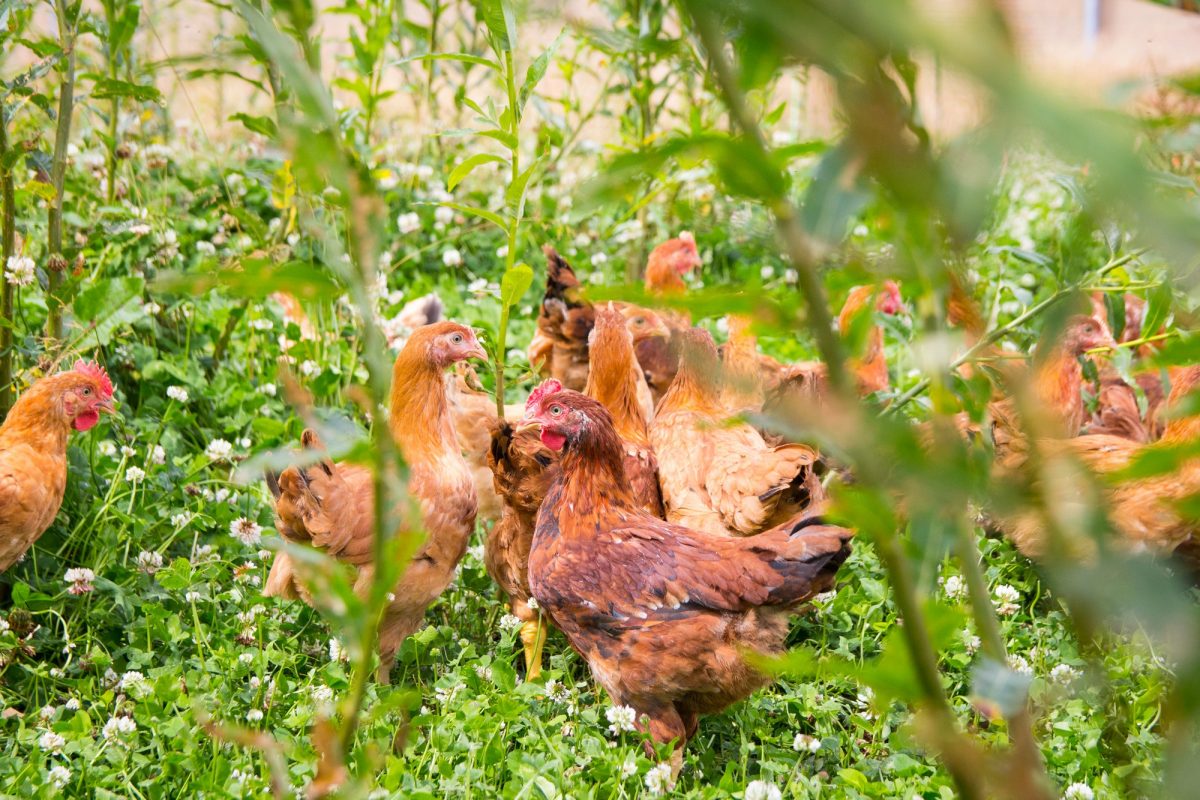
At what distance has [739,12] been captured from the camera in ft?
2.14

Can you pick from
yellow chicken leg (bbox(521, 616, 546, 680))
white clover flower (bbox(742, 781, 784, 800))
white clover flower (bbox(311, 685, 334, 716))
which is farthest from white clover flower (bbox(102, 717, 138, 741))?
white clover flower (bbox(742, 781, 784, 800))

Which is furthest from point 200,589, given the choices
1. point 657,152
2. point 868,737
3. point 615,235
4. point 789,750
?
point 615,235

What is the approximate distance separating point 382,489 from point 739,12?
1.74ft

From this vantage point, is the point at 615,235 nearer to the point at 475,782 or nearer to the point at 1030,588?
the point at 1030,588

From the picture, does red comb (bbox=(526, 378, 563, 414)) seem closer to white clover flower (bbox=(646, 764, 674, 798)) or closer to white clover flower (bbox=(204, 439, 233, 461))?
white clover flower (bbox=(204, 439, 233, 461))

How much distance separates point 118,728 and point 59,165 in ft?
5.92

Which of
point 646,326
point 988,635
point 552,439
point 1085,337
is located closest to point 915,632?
point 988,635

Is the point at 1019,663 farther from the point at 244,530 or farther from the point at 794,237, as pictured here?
the point at 794,237

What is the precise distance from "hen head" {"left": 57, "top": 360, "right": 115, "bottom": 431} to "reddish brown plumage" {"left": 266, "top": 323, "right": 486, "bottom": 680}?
680 mm

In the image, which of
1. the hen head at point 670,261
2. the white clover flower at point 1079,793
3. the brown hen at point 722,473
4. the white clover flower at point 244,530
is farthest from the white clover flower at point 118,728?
the hen head at point 670,261

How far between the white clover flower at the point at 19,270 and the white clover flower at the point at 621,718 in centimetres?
232

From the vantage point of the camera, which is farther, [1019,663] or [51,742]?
[1019,663]

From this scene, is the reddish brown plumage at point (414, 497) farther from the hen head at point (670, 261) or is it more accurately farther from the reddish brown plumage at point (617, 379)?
the hen head at point (670, 261)

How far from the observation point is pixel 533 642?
12.2 ft
